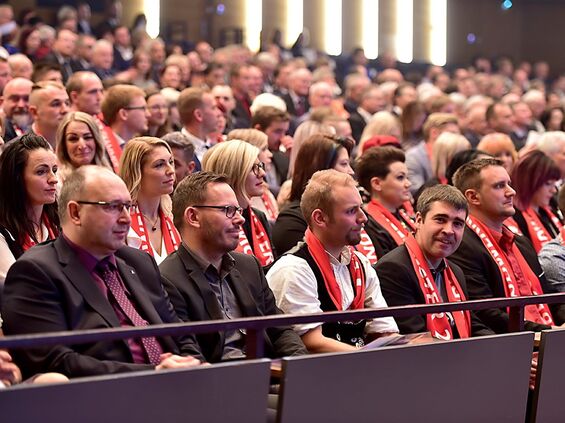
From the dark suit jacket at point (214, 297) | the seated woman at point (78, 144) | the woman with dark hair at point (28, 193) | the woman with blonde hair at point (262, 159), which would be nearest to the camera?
the dark suit jacket at point (214, 297)

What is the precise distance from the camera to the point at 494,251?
583 centimetres

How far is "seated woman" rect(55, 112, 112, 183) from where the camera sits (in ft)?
19.4

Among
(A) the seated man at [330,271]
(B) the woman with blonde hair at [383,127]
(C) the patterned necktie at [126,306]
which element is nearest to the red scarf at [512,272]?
(A) the seated man at [330,271]

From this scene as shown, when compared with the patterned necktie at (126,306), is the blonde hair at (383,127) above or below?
above

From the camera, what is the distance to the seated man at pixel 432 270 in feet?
16.6

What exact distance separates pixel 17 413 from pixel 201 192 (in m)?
1.65

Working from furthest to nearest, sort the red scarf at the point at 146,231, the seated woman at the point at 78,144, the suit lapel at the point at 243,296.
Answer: the seated woman at the point at 78,144
the red scarf at the point at 146,231
the suit lapel at the point at 243,296

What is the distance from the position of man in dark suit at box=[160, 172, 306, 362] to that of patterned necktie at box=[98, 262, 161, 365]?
343 mm

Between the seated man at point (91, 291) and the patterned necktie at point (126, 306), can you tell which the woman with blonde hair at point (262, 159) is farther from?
the patterned necktie at point (126, 306)

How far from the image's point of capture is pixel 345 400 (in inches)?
147

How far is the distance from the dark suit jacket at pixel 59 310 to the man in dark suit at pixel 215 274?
19.6 inches

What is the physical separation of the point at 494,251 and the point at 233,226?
6.28 feet

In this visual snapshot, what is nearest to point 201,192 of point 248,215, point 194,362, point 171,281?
point 171,281

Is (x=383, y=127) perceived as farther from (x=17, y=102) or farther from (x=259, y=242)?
(x=259, y=242)
